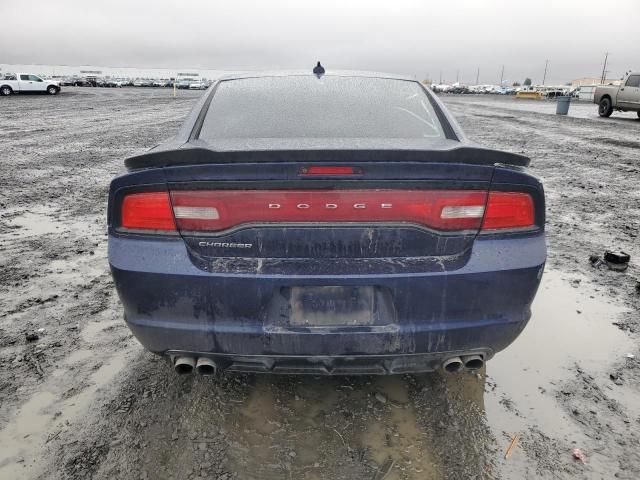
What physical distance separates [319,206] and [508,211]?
0.83 meters

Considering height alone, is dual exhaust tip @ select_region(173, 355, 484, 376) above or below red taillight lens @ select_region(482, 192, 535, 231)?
below

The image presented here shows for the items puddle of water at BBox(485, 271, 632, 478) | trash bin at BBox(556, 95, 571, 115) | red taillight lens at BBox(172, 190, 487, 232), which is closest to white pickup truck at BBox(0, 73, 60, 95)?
trash bin at BBox(556, 95, 571, 115)

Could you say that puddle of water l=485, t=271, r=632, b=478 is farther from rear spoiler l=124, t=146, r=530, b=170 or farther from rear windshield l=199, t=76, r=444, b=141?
rear windshield l=199, t=76, r=444, b=141

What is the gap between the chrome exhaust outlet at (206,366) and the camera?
211cm

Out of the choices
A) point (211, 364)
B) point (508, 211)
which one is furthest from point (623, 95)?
point (211, 364)

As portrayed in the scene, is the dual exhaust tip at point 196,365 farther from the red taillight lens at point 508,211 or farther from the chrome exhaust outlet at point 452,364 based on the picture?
the red taillight lens at point 508,211

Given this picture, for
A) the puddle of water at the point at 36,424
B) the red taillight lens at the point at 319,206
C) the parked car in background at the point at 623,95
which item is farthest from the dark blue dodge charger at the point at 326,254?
the parked car in background at the point at 623,95

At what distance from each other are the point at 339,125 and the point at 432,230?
1.01m

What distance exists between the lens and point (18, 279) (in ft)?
13.3

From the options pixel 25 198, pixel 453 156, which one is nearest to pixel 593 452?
pixel 453 156

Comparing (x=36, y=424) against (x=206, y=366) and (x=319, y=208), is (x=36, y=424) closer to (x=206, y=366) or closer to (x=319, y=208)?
(x=206, y=366)

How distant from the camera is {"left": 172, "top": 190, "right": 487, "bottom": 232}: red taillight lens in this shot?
6.36 ft

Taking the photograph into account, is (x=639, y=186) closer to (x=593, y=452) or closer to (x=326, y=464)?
(x=593, y=452)

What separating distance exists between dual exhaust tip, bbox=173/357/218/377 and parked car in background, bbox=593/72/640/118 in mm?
24273
